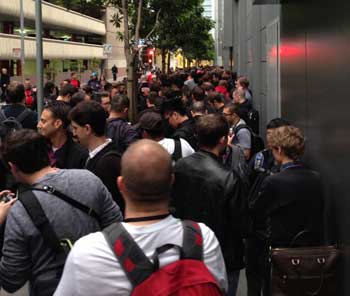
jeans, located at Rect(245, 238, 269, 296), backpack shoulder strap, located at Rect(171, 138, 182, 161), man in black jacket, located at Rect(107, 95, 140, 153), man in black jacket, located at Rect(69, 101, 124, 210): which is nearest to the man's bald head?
man in black jacket, located at Rect(69, 101, 124, 210)

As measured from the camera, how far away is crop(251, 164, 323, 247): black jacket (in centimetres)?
467

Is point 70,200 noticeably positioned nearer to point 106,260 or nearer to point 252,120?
point 106,260

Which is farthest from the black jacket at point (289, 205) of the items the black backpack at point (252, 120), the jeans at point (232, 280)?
the black backpack at point (252, 120)

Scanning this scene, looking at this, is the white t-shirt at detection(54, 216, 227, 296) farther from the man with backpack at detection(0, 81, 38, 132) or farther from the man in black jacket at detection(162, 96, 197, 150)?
the man with backpack at detection(0, 81, 38, 132)

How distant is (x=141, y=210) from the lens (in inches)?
99.3

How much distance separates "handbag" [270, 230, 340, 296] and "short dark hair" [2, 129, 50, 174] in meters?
1.89

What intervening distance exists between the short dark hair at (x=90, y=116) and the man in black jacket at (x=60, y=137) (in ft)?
1.56

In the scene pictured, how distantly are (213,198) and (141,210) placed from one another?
181 cm

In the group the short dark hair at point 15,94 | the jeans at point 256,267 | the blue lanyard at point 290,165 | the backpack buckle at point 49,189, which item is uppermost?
the short dark hair at point 15,94

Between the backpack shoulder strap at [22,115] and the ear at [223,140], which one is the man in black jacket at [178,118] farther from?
the ear at [223,140]

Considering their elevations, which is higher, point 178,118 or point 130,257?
point 178,118

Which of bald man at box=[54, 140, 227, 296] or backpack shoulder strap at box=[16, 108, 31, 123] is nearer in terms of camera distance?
bald man at box=[54, 140, 227, 296]

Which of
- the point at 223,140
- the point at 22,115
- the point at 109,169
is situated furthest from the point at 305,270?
the point at 22,115

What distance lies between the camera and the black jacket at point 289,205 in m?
4.67
